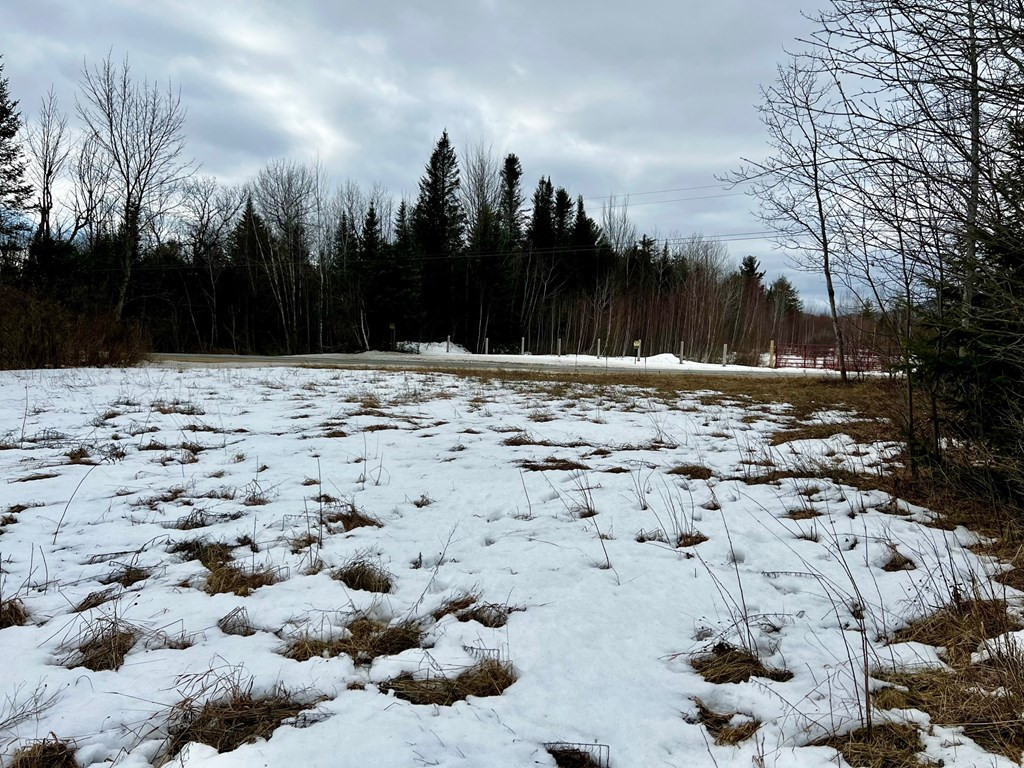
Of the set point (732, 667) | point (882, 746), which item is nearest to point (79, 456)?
point (732, 667)

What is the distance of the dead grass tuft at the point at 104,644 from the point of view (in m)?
2.07

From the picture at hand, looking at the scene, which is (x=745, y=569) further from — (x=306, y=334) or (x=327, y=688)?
(x=306, y=334)

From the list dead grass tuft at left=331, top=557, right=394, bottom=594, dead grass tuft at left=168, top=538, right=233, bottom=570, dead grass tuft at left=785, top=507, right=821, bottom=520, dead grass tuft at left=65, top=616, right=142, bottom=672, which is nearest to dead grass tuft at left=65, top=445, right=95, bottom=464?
dead grass tuft at left=168, top=538, right=233, bottom=570

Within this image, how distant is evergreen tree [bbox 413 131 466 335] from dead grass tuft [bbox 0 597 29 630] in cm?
3656

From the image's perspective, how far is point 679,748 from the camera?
1.70 m

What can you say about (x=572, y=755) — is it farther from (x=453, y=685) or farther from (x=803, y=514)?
(x=803, y=514)

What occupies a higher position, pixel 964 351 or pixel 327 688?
pixel 964 351

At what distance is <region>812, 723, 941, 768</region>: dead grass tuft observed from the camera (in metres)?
1.59

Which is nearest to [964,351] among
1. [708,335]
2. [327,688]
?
[327,688]

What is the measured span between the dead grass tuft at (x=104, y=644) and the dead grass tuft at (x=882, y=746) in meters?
2.62

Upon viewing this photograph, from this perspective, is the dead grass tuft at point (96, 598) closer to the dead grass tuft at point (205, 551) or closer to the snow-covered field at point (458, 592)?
the snow-covered field at point (458, 592)

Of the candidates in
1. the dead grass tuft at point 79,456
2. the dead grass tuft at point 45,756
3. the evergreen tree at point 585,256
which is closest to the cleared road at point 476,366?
the dead grass tuft at point 79,456

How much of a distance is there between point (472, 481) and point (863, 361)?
7.63m

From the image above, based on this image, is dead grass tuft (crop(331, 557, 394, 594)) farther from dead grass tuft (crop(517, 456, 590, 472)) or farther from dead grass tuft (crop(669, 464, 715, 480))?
dead grass tuft (crop(669, 464, 715, 480))
